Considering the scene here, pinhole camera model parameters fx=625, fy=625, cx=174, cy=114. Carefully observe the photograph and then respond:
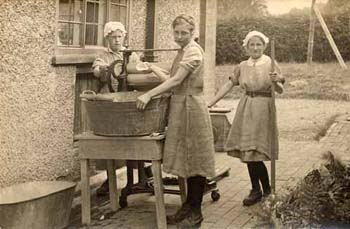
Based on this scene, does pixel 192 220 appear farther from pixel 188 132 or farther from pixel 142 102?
pixel 142 102

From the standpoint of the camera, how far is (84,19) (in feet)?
10.8

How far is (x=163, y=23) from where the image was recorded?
160 inches

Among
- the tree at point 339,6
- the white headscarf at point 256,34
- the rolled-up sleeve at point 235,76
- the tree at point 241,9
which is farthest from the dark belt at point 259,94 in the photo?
the tree at point 339,6

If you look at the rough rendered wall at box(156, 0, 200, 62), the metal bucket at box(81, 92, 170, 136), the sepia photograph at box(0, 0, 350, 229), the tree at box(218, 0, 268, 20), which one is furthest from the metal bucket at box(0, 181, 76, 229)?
the rough rendered wall at box(156, 0, 200, 62)

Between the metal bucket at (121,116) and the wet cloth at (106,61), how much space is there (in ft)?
1.65

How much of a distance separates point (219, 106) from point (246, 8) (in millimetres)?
1287

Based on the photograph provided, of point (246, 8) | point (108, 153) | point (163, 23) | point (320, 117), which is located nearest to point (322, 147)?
point (320, 117)

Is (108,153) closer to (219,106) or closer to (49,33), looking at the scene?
(49,33)

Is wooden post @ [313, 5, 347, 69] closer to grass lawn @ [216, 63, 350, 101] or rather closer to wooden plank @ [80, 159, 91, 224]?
grass lawn @ [216, 63, 350, 101]

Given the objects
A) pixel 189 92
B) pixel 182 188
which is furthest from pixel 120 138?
pixel 182 188

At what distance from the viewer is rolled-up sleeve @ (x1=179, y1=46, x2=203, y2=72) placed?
8.54ft

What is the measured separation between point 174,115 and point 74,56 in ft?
2.51

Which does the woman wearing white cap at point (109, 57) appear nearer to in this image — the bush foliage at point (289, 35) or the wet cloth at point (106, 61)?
the wet cloth at point (106, 61)

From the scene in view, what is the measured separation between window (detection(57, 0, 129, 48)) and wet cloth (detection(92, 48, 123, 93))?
174 mm
